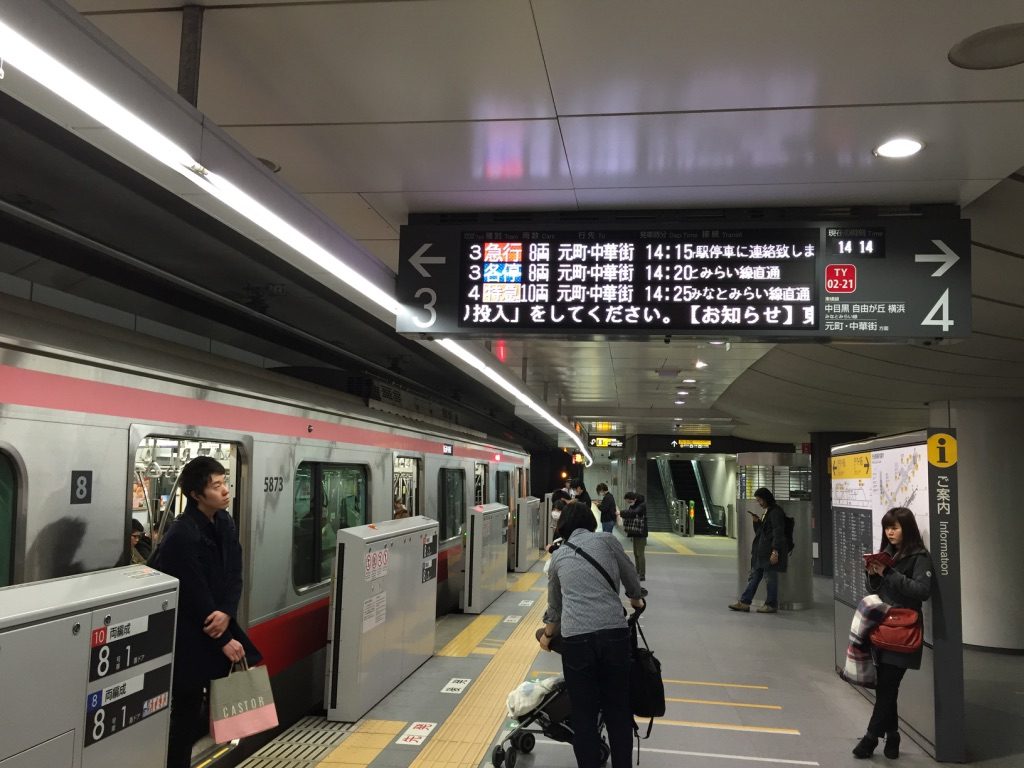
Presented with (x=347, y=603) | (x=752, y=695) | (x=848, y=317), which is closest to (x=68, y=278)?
(x=347, y=603)

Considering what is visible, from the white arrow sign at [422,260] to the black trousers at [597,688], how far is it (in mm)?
2076

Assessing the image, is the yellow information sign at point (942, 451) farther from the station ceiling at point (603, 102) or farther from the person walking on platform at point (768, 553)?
the person walking on platform at point (768, 553)

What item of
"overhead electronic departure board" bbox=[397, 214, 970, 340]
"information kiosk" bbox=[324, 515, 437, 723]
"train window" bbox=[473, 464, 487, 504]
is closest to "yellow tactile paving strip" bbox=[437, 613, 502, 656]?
"information kiosk" bbox=[324, 515, 437, 723]

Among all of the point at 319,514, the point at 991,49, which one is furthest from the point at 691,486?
the point at 991,49

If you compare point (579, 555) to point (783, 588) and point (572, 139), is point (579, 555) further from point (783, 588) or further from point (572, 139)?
point (783, 588)

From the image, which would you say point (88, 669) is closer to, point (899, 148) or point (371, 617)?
point (371, 617)

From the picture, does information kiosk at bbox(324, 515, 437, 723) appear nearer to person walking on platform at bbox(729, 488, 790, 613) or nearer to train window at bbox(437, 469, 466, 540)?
train window at bbox(437, 469, 466, 540)

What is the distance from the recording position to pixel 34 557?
2.92 meters

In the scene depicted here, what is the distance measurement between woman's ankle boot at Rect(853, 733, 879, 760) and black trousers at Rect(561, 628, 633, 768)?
186 cm

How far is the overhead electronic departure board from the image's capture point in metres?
3.84

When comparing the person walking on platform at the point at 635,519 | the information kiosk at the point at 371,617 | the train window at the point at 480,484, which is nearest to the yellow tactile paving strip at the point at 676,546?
the person walking on platform at the point at 635,519

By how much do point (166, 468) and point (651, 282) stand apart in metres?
2.88

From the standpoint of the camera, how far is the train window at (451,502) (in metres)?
9.47

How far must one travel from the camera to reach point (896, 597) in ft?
15.9
